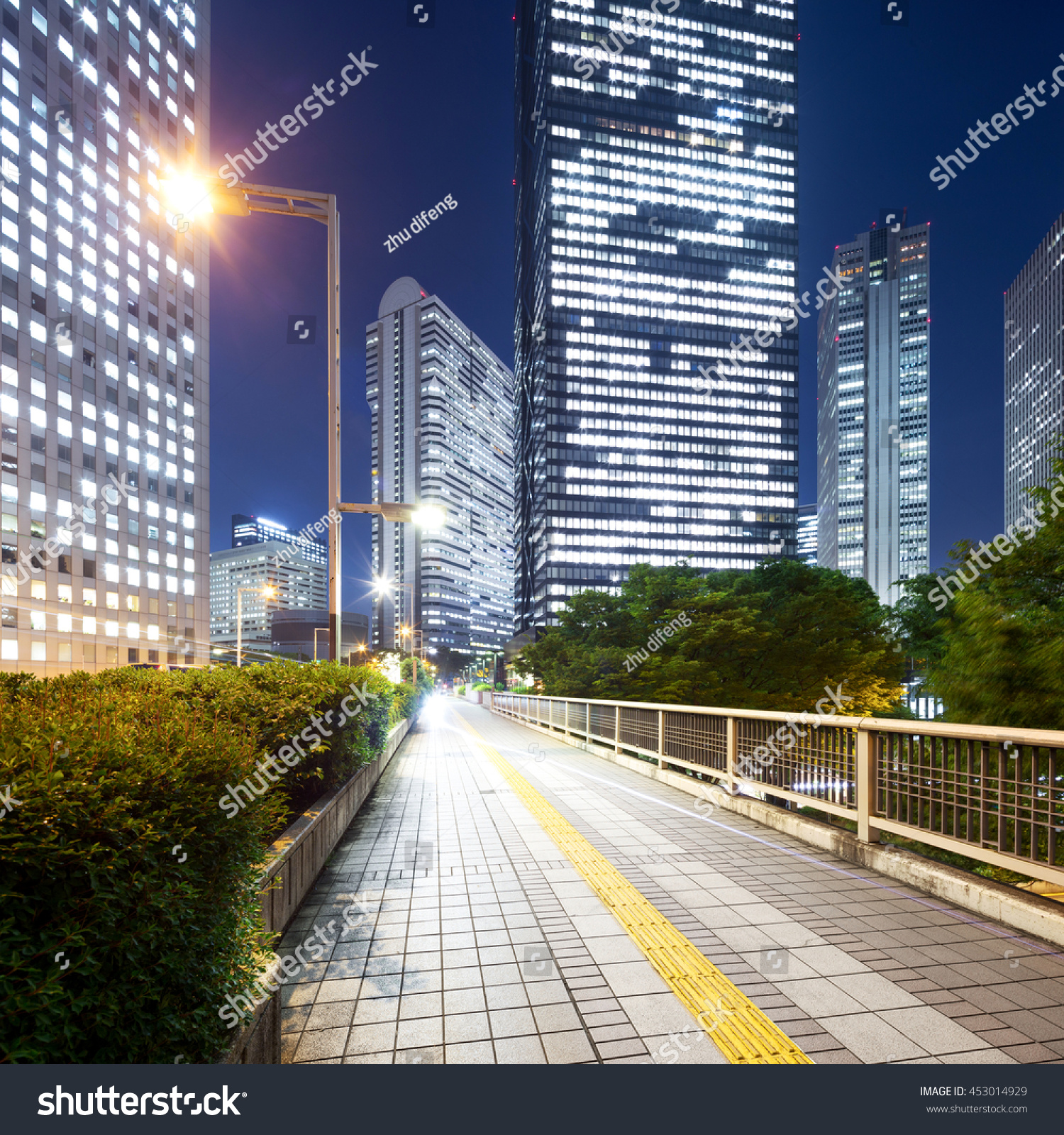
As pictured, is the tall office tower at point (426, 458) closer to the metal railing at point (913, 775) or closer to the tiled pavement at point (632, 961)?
the metal railing at point (913, 775)

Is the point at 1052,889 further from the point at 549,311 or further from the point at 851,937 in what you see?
the point at 549,311

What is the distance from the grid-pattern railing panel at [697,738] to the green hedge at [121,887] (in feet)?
23.7

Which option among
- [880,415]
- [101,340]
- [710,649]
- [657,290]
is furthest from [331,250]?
[880,415]

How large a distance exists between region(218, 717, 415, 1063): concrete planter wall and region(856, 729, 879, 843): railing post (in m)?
4.98

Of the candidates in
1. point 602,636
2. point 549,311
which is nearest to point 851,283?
point 549,311

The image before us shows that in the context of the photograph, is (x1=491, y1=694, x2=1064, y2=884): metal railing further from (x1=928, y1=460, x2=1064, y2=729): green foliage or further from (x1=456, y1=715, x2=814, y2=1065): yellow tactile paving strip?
(x1=456, y1=715, x2=814, y2=1065): yellow tactile paving strip

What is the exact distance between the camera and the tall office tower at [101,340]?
54.1 metres

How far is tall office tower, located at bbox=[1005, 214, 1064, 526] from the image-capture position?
119250 mm

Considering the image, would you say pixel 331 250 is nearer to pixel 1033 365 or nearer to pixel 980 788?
pixel 980 788

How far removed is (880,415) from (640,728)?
19739 centimetres

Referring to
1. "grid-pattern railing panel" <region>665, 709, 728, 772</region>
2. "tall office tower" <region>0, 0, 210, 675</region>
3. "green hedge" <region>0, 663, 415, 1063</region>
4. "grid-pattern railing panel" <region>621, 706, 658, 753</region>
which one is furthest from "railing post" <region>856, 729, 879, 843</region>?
"tall office tower" <region>0, 0, 210, 675</region>

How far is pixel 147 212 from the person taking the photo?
230 ft
